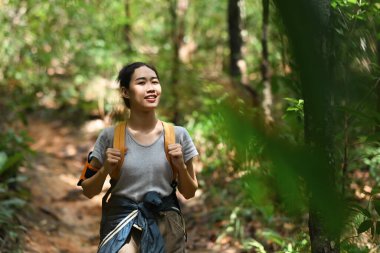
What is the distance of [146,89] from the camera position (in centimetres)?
334

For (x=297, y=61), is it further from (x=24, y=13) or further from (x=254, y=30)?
(x=254, y=30)

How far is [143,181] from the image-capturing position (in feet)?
10.8

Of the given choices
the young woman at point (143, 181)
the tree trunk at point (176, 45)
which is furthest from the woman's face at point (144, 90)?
the tree trunk at point (176, 45)

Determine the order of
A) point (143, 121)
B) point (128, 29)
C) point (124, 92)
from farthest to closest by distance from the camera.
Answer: point (128, 29) → point (124, 92) → point (143, 121)

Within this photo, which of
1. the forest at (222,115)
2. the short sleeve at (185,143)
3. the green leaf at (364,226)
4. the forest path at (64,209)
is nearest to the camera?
the forest at (222,115)

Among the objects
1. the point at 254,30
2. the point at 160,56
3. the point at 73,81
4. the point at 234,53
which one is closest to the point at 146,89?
the point at 234,53

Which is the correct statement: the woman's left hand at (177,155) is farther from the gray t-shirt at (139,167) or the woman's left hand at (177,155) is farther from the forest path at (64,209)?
the forest path at (64,209)

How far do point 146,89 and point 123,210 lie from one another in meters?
0.71

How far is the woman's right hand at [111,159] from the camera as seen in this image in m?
3.08

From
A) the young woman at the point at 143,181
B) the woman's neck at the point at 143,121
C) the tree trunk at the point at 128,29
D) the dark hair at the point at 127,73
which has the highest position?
the tree trunk at the point at 128,29

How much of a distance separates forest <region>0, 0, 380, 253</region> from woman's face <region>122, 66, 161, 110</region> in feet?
1.18

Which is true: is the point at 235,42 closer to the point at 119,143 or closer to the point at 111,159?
the point at 119,143

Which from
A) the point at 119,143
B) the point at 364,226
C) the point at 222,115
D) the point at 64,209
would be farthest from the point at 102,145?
the point at 64,209

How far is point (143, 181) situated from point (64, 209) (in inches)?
179
